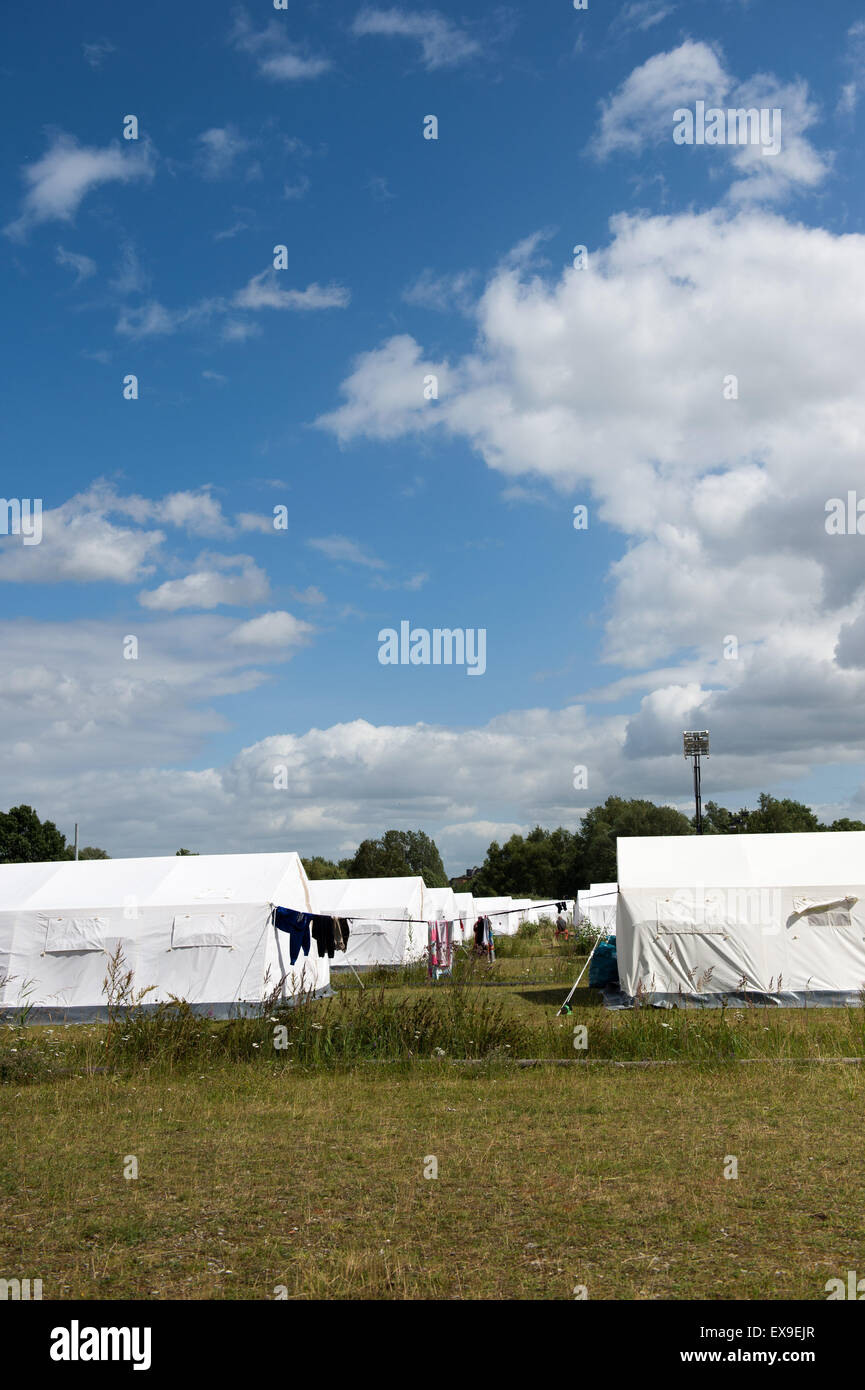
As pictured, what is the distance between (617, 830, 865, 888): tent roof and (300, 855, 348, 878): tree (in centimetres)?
8112

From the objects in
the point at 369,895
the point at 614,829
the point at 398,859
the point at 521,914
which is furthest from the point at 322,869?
the point at 369,895

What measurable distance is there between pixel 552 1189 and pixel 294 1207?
191 centimetres

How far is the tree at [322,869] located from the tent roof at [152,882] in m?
78.6

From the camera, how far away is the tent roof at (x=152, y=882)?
Answer: 23797 mm

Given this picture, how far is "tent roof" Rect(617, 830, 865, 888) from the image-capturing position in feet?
74.8

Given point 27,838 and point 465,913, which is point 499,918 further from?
point 27,838

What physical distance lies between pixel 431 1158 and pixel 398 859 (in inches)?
4692

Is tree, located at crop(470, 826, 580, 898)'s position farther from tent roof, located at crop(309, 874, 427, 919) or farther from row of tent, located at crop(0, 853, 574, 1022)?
row of tent, located at crop(0, 853, 574, 1022)

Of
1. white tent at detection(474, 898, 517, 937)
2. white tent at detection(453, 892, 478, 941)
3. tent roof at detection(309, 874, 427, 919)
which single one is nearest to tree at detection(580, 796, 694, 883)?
white tent at detection(474, 898, 517, 937)

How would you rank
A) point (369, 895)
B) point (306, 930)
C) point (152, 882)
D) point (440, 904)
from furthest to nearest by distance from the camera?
point (440, 904) < point (369, 895) < point (152, 882) < point (306, 930)

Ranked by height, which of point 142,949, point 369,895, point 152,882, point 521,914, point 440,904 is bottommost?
point 521,914

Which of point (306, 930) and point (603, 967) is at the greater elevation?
point (306, 930)

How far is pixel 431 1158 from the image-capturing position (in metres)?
8.45
